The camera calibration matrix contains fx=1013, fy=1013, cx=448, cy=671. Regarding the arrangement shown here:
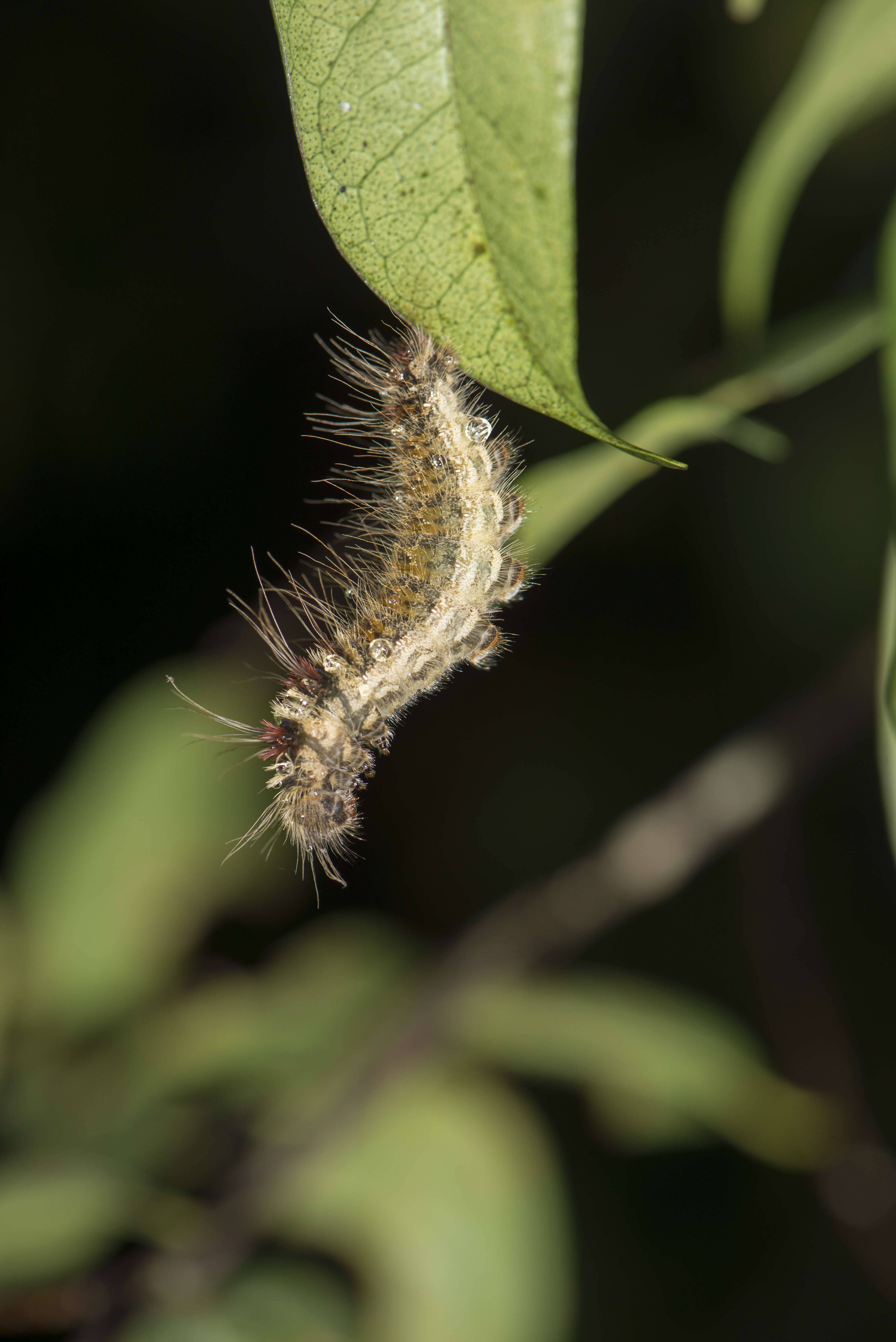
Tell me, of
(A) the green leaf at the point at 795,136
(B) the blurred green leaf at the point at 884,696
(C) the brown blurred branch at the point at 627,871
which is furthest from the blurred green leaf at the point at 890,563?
(C) the brown blurred branch at the point at 627,871

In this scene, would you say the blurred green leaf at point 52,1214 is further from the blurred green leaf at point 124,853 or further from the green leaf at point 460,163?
the green leaf at point 460,163

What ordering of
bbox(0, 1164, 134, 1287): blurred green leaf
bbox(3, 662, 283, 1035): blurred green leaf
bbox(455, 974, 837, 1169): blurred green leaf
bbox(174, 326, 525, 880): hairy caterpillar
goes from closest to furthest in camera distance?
bbox(174, 326, 525, 880): hairy caterpillar
bbox(0, 1164, 134, 1287): blurred green leaf
bbox(455, 974, 837, 1169): blurred green leaf
bbox(3, 662, 283, 1035): blurred green leaf

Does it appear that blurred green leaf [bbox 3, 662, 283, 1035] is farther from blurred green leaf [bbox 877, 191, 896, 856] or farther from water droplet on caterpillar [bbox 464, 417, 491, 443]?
blurred green leaf [bbox 877, 191, 896, 856]

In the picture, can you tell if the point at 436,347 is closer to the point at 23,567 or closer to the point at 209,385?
the point at 209,385

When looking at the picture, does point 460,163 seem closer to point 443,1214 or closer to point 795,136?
point 795,136

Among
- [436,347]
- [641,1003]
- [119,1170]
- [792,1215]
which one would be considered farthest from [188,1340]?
[436,347]

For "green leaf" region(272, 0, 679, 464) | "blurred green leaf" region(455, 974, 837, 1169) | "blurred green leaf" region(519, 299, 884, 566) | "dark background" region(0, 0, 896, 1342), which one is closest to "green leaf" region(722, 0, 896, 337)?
"blurred green leaf" region(519, 299, 884, 566)

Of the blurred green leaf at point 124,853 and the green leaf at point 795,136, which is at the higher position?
the green leaf at point 795,136
